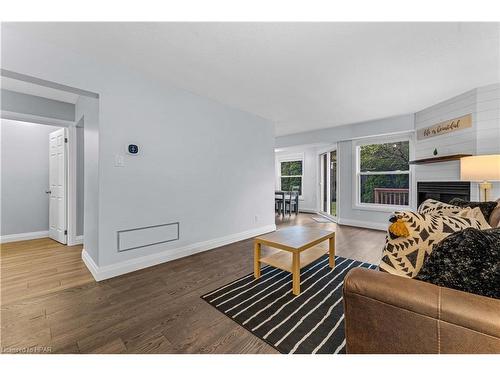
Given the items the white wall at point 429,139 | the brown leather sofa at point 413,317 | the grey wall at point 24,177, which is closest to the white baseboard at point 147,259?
the grey wall at point 24,177

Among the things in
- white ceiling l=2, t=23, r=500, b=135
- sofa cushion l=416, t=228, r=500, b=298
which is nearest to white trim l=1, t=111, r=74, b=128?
white ceiling l=2, t=23, r=500, b=135

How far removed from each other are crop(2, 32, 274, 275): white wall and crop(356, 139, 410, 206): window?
2.79 m

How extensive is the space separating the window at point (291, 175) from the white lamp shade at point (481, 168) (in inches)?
203

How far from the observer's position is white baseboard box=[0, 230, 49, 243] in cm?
371

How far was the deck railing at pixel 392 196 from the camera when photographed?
4.55 m

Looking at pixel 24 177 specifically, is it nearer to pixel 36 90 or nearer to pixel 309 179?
pixel 36 90

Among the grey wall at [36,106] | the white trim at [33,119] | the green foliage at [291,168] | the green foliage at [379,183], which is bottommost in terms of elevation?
the green foliage at [379,183]

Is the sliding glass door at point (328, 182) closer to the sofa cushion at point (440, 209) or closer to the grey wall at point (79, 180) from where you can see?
the sofa cushion at point (440, 209)

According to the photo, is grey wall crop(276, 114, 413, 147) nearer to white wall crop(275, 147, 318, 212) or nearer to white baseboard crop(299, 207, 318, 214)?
white wall crop(275, 147, 318, 212)

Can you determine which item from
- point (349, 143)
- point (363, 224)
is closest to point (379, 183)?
point (363, 224)

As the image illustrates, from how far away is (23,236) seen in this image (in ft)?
12.7

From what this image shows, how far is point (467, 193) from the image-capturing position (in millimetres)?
3254

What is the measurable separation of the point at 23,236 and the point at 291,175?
23.4 ft
